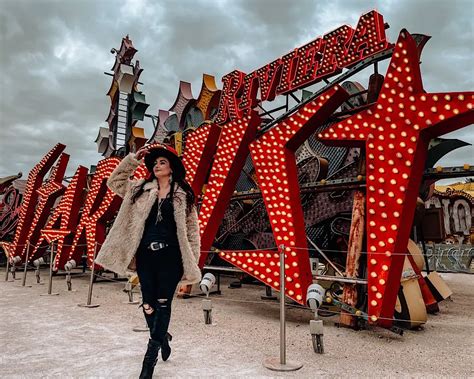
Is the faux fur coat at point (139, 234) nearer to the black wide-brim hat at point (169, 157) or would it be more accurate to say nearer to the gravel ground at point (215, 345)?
the black wide-brim hat at point (169, 157)

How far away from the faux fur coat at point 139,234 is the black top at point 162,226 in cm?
4

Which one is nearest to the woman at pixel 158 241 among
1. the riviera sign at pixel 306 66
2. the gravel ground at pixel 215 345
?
the gravel ground at pixel 215 345

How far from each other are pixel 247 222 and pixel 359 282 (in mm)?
5241

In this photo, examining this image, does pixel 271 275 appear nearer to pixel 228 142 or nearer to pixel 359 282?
pixel 359 282

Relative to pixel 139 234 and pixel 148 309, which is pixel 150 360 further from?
pixel 139 234

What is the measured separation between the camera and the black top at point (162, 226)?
3.19 metres

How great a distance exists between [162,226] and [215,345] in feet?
6.34

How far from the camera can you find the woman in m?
3.16

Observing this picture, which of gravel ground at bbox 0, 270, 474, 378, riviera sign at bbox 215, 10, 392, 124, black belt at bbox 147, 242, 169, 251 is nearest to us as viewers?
black belt at bbox 147, 242, 169, 251

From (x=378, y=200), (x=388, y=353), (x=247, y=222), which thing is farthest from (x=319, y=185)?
(x=247, y=222)

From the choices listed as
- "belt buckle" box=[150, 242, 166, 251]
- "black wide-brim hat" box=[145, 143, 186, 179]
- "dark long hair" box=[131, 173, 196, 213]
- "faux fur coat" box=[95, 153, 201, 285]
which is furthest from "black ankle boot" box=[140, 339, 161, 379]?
"black wide-brim hat" box=[145, 143, 186, 179]

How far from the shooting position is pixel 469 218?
82.6ft

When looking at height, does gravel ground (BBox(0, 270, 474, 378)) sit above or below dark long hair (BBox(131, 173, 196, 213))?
below

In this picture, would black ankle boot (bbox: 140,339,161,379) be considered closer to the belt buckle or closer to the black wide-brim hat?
the belt buckle
